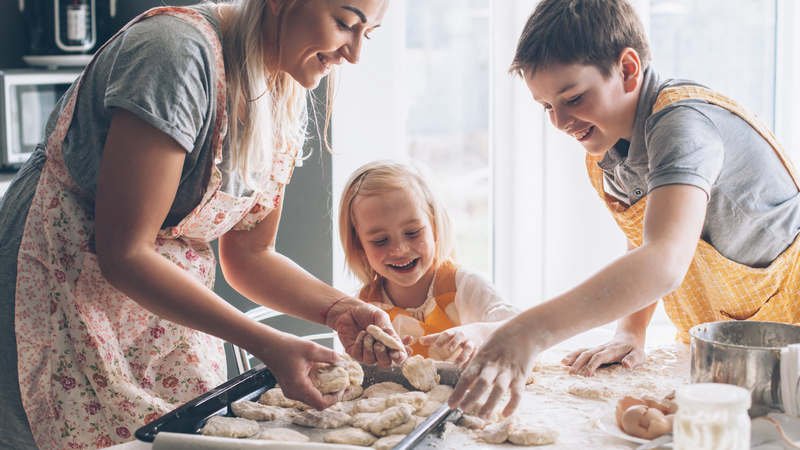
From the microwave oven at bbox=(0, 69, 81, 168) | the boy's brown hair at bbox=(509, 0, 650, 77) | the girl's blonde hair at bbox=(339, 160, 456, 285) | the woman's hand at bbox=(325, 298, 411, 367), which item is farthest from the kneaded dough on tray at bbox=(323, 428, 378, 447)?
the microwave oven at bbox=(0, 69, 81, 168)

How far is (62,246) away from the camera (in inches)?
40.7

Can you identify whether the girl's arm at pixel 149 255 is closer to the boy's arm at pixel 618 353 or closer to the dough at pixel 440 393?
the dough at pixel 440 393

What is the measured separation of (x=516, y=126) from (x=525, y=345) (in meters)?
2.29

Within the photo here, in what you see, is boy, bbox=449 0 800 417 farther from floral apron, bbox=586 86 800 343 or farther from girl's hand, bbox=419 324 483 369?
girl's hand, bbox=419 324 483 369

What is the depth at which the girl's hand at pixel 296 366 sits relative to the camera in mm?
896

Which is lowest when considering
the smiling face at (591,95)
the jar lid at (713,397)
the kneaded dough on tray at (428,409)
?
the kneaded dough on tray at (428,409)

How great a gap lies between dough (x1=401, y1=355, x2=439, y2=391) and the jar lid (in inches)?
20.7

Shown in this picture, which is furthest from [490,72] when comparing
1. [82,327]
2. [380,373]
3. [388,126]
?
[82,327]

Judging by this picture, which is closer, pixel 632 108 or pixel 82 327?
pixel 82 327

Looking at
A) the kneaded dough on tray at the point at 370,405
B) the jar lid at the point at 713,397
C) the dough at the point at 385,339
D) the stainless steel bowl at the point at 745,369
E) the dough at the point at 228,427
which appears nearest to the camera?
the jar lid at the point at 713,397

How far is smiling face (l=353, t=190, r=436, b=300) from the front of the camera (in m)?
1.58

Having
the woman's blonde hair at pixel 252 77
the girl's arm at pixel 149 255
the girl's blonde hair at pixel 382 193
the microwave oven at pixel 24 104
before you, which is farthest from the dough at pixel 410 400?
the microwave oven at pixel 24 104

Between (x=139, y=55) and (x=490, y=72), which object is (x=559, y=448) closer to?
(x=139, y=55)

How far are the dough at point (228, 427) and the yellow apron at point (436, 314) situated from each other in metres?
0.73
